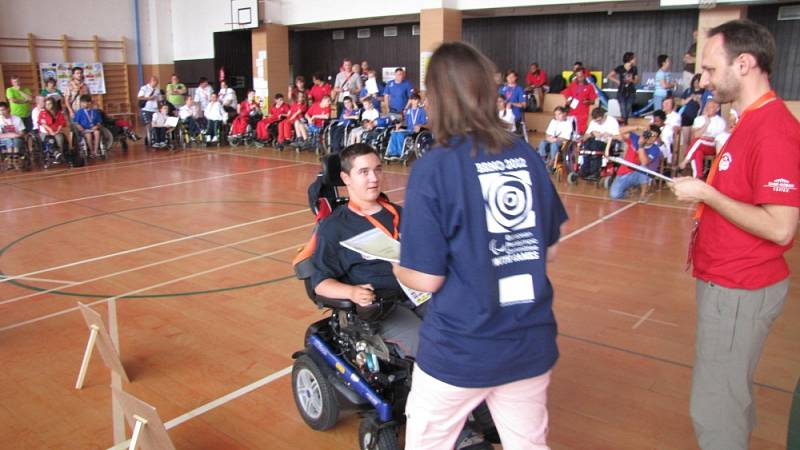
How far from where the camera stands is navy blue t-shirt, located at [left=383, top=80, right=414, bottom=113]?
501 inches

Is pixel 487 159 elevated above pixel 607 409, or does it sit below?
above

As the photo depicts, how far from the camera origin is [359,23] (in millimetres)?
16188

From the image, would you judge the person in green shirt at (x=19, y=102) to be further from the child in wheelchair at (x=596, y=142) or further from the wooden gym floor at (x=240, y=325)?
the child in wheelchair at (x=596, y=142)

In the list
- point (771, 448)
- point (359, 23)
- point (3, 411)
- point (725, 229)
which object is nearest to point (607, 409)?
point (771, 448)

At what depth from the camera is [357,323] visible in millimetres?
2541

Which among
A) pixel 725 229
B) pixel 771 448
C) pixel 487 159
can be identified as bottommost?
pixel 771 448

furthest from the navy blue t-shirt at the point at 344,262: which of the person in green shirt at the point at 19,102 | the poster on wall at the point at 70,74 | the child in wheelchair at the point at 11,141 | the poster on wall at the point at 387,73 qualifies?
the poster on wall at the point at 70,74

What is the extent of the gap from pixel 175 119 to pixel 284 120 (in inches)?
93.0

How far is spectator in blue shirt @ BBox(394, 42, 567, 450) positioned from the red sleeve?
0.68m

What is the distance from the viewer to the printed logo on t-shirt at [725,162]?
191 centimetres

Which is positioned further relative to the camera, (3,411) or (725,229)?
(3,411)

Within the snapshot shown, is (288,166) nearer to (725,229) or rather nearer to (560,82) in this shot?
(560,82)

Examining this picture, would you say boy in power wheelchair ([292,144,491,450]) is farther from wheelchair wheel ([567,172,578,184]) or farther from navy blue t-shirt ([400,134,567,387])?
wheelchair wheel ([567,172,578,184])

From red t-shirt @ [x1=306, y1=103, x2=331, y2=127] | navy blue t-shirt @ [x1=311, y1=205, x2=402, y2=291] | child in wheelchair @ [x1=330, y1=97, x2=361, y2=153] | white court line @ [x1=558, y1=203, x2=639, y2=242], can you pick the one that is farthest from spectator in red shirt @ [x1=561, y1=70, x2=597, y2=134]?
navy blue t-shirt @ [x1=311, y1=205, x2=402, y2=291]
